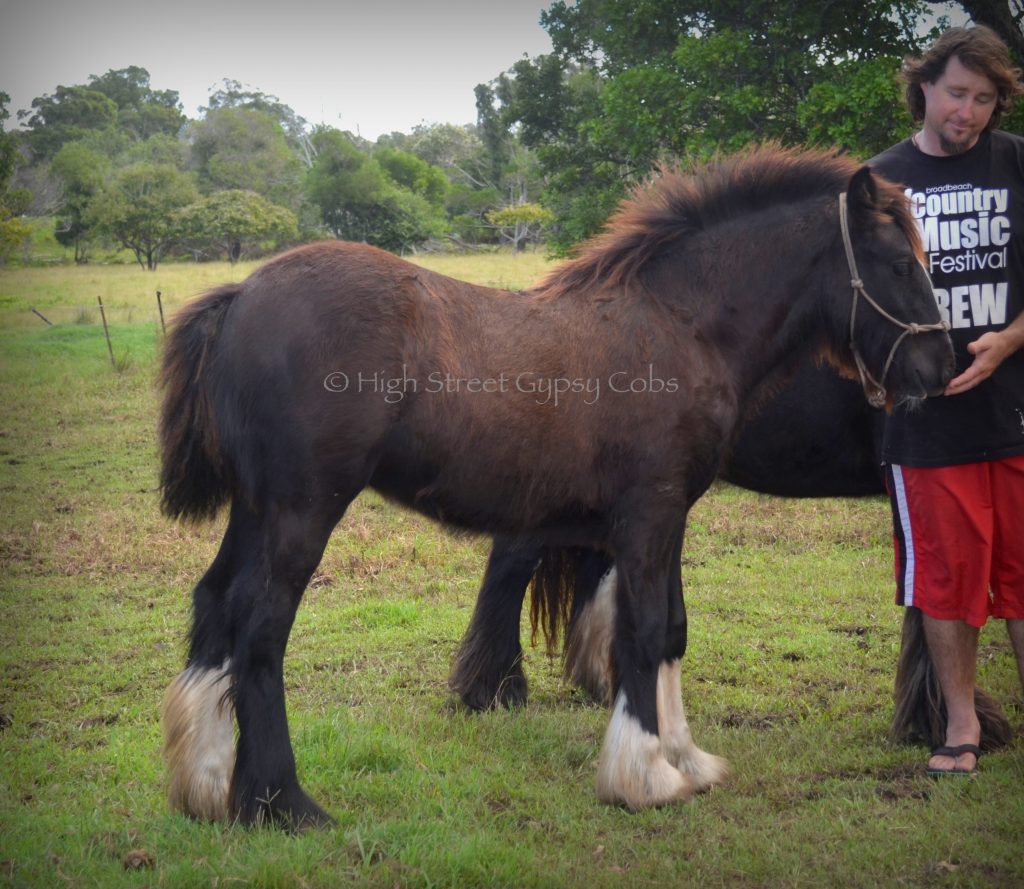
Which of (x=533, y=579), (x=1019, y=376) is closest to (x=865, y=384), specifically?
(x=1019, y=376)

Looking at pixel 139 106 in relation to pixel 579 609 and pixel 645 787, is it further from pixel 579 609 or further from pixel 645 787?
pixel 645 787

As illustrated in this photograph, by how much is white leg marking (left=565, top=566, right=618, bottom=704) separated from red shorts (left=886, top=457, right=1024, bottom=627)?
1.53 m

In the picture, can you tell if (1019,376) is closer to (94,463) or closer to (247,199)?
(94,463)

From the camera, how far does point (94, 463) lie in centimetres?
1001

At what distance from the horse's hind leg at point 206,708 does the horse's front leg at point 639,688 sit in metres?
1.44

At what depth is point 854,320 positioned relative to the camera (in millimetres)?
3791

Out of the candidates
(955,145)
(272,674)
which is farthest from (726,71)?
(272,674)

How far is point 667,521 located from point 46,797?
2.58 metres

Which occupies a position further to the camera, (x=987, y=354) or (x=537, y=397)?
(x=987, y=354)

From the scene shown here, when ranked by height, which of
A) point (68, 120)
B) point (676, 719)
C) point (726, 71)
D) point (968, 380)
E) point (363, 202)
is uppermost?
point (68, 120)

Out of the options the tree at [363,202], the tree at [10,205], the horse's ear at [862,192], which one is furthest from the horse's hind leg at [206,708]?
the tree at [363,202]

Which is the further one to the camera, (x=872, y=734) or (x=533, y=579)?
(x=533, y=579)

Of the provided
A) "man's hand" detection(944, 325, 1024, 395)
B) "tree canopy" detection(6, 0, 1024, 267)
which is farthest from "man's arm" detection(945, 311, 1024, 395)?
"tree canopy" detection(6, 0, 1024, 267)

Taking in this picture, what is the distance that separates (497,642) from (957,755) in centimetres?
212
